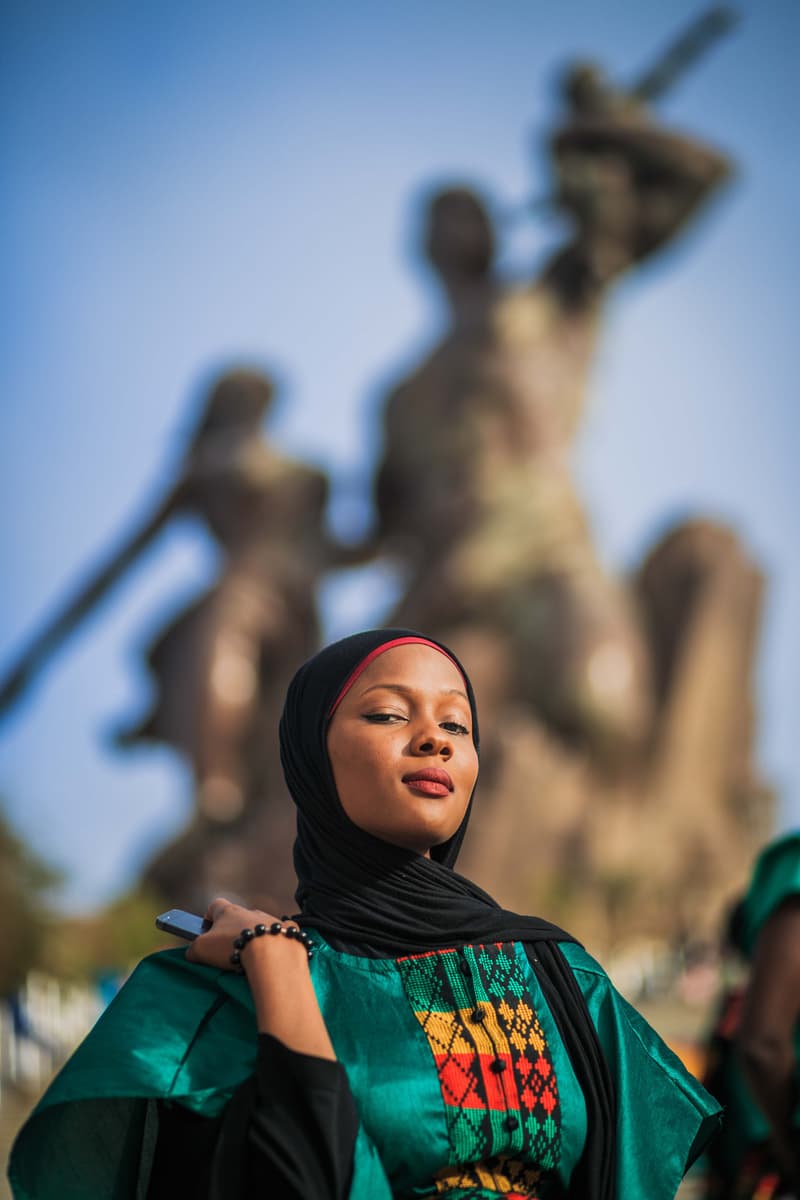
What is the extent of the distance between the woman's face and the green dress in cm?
18

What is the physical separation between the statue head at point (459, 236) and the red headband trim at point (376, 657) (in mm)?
14069

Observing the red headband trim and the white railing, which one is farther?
the white railing

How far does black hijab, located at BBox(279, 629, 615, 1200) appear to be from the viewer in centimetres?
196

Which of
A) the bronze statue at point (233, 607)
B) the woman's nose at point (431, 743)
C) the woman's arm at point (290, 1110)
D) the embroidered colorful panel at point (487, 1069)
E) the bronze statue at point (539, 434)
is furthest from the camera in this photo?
the bronze statue at point (539, 434)

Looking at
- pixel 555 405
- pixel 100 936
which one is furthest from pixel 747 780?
pixel 100 936

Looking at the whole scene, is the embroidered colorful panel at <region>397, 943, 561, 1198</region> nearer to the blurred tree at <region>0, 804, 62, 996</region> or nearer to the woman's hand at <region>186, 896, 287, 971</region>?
the woman's hand at <region>186, 896, 287, 971</region>

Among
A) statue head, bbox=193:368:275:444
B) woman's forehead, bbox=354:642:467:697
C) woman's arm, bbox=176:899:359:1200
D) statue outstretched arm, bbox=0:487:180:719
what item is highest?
statue head, bbox=193:368:275:444

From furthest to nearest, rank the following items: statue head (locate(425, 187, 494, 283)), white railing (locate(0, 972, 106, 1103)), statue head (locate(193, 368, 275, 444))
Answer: statue head (locate(425, 187, 494, 283)) → statue head (locate(193, 368, 275, 444)) → white railing (locate(0, 972, 106, 1103))

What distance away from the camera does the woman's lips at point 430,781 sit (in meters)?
2.04

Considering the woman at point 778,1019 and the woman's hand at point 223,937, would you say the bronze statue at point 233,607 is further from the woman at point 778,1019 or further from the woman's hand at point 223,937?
the woman's hand at point 223,937

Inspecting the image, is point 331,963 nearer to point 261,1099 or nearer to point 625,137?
point 261,1099

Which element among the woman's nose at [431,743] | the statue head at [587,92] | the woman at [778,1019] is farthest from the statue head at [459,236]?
the woman's nose at [431,743]

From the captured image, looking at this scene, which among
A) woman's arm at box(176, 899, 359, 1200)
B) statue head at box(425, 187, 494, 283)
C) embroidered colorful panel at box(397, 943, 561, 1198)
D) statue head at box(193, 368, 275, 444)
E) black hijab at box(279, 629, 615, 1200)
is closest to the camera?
woman's arm at box(176, 899, 359, 1200)

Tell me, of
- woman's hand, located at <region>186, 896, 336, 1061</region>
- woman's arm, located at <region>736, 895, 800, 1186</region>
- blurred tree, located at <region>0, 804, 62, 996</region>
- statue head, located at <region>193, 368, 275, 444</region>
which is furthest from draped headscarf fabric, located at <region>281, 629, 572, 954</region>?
statue head, located at <region>193, 368, 275, 444</region>
